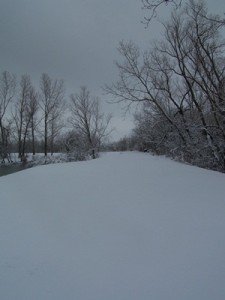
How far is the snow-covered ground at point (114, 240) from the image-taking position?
7.86 feet

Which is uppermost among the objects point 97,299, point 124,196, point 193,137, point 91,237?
point 193,137

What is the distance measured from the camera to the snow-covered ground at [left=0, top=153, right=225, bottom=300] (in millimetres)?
2395

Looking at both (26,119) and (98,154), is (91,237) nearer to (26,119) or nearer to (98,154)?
(98,154)

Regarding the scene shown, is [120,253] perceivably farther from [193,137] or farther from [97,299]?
[193,137]

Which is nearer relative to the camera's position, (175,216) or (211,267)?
(211,267)

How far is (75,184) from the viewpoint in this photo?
17.7ft

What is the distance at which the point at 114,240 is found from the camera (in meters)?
3.23

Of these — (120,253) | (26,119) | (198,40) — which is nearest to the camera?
(120,253)

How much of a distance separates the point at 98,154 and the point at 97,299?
810 inches

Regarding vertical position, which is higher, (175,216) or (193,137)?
(193,137)

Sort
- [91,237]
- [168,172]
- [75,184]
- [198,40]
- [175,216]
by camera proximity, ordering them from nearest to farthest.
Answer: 1. [91,237]
2. [175,216]
3. [75,184]
4. [168,172]
5. [198,40]

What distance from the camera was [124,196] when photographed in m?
4.57

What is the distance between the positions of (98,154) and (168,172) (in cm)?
1691

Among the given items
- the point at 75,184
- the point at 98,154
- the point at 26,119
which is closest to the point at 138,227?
the point at 75,184
